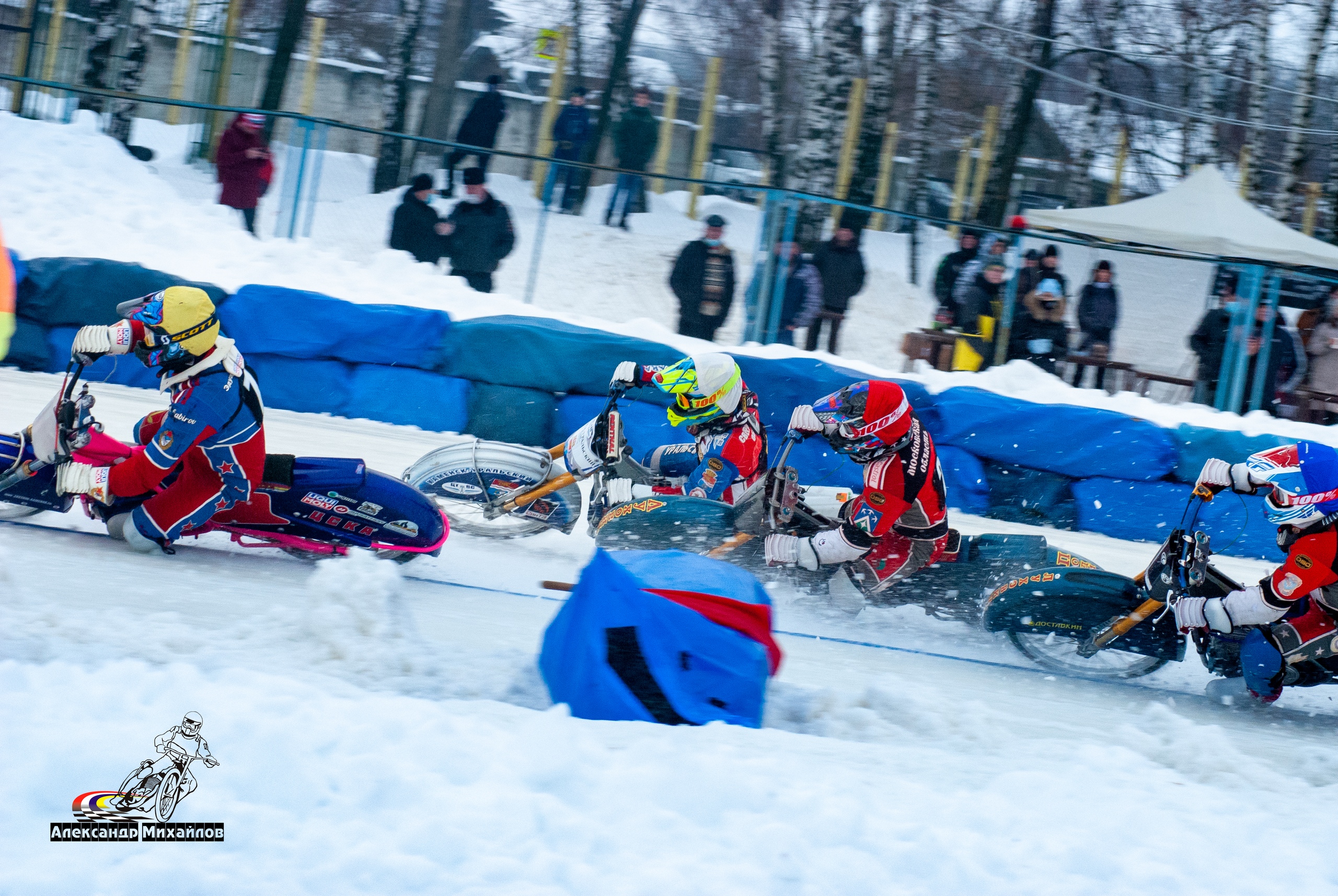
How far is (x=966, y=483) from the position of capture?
9.21m

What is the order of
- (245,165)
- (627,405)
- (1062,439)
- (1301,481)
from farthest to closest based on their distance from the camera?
(245,165) < (1062,439) < (627,405) < (1301,481)

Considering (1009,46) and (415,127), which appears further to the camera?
(1009,46)

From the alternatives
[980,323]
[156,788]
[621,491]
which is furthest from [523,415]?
[156,788]

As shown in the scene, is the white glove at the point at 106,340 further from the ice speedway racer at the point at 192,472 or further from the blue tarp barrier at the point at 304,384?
the blue tarp barrier at the point at 304,384

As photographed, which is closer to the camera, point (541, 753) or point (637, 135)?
point (541, 753)

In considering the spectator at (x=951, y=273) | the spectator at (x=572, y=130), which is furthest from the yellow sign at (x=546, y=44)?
the spectator at (x=951, y=273)

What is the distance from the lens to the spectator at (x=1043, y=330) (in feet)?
35.8

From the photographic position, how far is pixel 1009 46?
21.4 m

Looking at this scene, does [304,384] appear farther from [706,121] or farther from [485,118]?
[706,121]

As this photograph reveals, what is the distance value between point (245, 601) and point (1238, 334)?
29.1 feet

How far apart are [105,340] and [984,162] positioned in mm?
17531

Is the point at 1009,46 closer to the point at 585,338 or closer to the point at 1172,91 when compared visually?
the point at 1172,91

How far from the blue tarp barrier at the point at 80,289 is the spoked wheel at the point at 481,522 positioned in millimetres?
3236

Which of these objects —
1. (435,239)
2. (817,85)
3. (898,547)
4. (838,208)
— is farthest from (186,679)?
(817,85)
